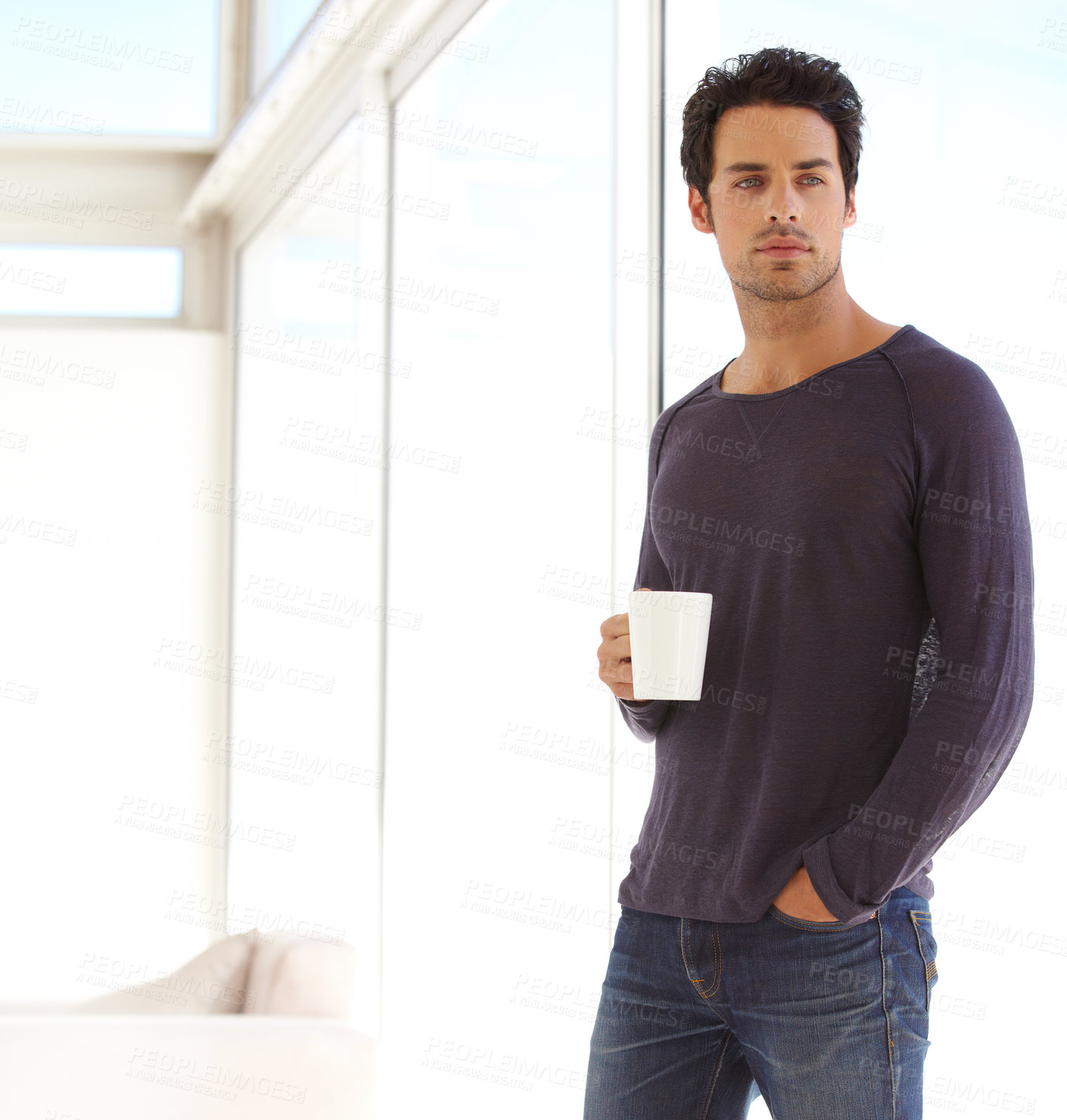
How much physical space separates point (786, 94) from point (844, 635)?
0.50 meters

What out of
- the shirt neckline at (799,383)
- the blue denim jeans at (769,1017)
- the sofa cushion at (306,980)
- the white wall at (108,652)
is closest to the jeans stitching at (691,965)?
the blue denim jeans at (769,1017)

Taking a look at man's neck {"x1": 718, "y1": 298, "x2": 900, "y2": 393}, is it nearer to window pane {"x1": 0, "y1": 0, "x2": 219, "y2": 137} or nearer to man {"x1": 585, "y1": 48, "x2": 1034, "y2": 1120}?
man {"x1": 585, "y1": 48, "x2": 1034, "y2": 1120}

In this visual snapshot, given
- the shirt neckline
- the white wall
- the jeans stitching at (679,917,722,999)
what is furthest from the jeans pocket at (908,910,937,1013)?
the white wall

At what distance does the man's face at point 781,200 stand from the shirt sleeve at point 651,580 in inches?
8.6

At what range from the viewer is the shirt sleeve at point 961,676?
3.01 ft

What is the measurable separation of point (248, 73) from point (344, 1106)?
129 inches

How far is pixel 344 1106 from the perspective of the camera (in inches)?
88.7

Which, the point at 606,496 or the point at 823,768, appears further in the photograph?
the point at 606,496

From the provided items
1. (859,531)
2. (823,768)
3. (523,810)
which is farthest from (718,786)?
(523,810)

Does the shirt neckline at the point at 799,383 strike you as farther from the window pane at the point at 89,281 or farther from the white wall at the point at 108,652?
the window pane at the point at 89,281

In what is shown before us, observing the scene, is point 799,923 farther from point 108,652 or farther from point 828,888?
point 108,652

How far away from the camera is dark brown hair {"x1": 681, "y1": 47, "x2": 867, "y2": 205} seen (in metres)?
1.13

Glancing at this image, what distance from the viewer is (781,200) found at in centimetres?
111

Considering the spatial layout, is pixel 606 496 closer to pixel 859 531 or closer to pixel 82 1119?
pixel 859 531
